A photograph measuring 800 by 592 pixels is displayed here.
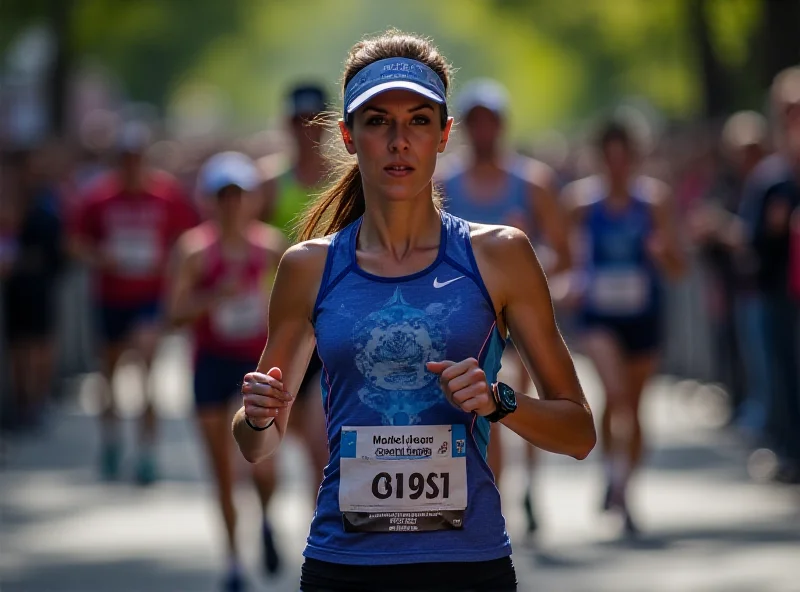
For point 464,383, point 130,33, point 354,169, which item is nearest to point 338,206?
point 354,169

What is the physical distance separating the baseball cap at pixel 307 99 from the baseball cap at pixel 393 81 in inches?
183

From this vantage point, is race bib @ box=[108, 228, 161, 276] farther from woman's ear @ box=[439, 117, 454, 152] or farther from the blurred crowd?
woman's ear @ box=[439, 117, 454, 152]

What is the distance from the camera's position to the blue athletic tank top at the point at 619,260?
1230cm

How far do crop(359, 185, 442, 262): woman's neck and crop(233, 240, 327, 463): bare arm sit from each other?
0.14 m

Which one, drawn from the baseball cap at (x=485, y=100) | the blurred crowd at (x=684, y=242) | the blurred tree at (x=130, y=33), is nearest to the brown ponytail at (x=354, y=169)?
Answer: the blurred crowd at (x=684, y=242)

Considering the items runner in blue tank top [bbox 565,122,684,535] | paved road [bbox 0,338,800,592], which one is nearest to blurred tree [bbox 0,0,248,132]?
paved road [bbox 0,338,800,592]

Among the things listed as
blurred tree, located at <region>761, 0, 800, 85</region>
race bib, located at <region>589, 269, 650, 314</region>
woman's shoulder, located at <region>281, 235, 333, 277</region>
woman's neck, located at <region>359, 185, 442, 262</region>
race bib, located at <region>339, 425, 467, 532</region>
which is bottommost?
race bib, located at <region>339, 425, 467, 532</region>

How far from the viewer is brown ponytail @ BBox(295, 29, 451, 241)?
5.09 meters

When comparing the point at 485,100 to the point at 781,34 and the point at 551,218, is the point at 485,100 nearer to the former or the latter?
the point at 551,218

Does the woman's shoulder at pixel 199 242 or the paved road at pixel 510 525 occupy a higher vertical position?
the woman's shoulder at pixel 199 242

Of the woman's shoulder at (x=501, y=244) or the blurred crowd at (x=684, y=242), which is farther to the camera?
the blurred crowd at (x=684, y=242)

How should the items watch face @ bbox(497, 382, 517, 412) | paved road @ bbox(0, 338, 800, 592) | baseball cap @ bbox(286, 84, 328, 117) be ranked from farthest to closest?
paved road @ bbox(0, 338, 800, 592)
baseball cap @ bbox(286, 84, 328, 117)
watch face @ bbox(497, 382, 517, 412)

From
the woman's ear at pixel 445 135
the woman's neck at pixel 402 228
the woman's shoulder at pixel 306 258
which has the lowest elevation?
the woman's shoulder at pixel 306 258

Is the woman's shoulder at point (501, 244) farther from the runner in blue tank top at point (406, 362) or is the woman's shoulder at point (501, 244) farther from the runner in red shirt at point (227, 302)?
the runner in red shirt at point (227, 302)
